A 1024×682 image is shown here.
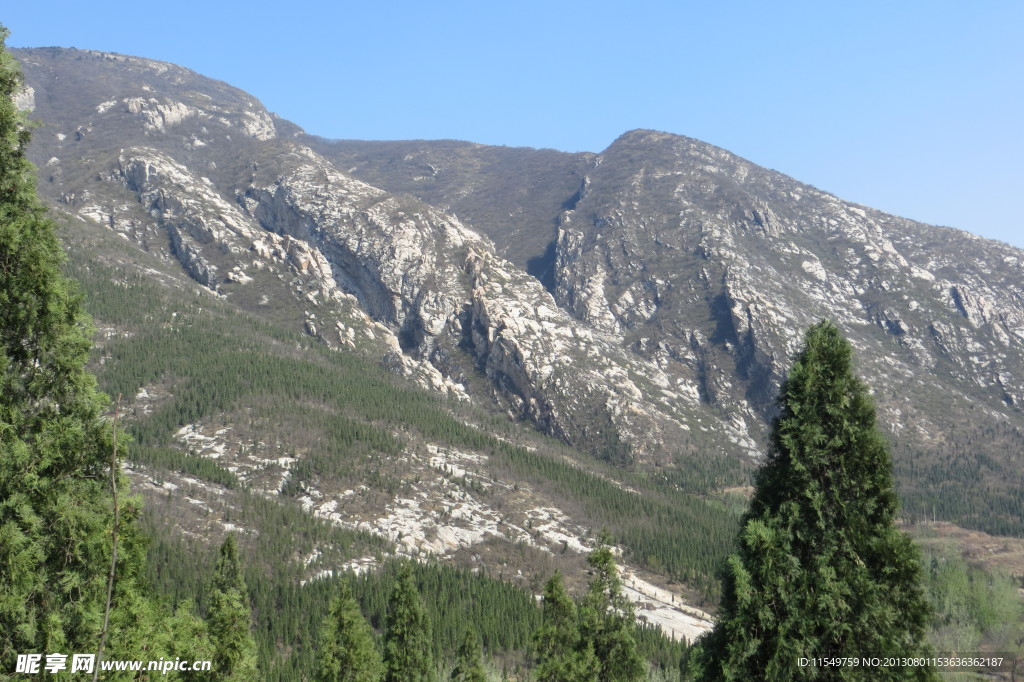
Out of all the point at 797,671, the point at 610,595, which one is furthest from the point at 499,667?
the point at 797,671

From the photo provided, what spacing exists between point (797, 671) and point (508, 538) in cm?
18141

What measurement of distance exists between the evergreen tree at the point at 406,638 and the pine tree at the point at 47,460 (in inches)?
1680

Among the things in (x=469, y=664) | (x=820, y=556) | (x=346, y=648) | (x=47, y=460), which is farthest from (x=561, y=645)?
(x=47, y=460)

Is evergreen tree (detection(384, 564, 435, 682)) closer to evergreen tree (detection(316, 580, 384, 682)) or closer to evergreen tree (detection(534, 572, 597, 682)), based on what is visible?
evergreen tree (detection(316, 580, 384, 682))

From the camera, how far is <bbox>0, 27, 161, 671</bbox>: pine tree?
→ 12.0 meters

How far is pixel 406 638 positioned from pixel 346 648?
29.4 feet

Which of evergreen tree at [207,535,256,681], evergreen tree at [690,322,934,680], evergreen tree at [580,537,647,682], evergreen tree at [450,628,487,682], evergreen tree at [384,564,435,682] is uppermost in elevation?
evergreen tree at [690,322,934,680]

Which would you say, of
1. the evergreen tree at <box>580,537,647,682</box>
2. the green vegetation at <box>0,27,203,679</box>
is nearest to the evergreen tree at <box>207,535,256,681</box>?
the evergreen tree at <box>580,537,647,682</box>

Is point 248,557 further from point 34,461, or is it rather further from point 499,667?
point 34,461

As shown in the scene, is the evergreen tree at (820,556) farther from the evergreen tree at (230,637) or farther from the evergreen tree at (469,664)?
the evergreen tree at (469,664)

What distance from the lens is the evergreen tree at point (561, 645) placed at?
34625mm

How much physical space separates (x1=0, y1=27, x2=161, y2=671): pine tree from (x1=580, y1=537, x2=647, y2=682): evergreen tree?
25.8 metres

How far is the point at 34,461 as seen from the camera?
12.5 m

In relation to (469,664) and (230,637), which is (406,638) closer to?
(469,664)
